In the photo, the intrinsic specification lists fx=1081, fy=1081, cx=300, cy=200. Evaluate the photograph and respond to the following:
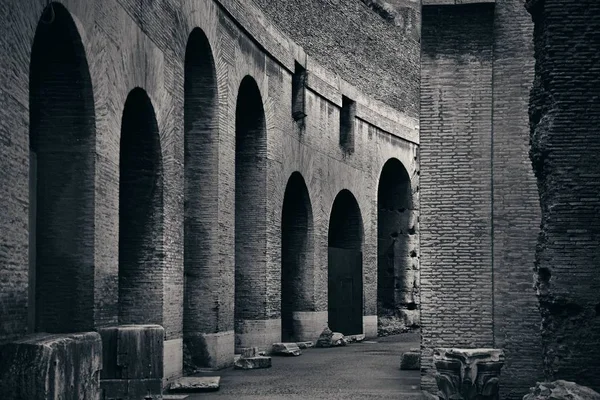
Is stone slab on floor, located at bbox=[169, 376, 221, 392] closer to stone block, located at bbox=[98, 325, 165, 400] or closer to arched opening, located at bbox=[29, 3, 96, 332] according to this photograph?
stone block, located at bbox=[98, 325, 165, 400]

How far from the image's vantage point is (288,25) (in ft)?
68.5

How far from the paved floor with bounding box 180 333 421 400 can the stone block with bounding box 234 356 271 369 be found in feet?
0.56

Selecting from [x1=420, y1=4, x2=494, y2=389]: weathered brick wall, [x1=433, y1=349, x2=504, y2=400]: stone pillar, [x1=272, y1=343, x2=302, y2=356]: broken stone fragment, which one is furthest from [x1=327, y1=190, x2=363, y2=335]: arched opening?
[x1=433, y1=349, x2=504, y2=400]: stone pillar

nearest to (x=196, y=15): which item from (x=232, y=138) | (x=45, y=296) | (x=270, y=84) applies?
(x=232, y=138)

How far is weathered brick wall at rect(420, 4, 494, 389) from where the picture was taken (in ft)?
42.0

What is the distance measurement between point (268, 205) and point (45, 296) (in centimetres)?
838

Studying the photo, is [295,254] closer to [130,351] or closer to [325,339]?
[325,339]

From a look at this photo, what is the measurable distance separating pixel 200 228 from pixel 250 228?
2861 millimetres

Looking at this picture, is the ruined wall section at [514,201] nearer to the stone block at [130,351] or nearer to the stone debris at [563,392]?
the stone debris at [563,392]

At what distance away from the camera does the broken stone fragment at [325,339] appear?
71.2 ft

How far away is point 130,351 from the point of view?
11.0 meters

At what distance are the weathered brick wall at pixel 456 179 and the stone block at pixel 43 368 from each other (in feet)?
15.9

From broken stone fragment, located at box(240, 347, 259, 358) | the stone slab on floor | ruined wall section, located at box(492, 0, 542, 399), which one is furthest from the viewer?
broken stone fragment, located at box(240, 347, 259, 358)

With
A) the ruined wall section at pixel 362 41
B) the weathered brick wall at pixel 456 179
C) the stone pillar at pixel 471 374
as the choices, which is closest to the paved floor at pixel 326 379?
the weathered brick wall at pixel 456 179
